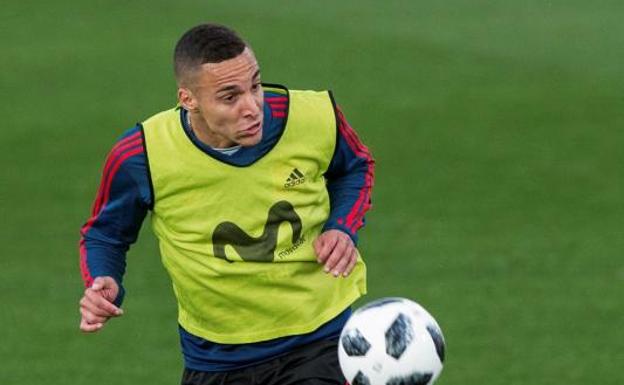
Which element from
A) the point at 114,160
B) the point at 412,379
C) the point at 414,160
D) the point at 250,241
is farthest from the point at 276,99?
the point at 414,160

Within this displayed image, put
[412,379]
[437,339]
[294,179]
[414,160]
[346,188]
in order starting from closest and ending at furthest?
[412,379]
[437,339]
[294,179]
[346,188]
[414,160]

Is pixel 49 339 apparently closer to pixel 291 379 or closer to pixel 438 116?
pixel 291 379

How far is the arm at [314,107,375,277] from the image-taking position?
6.95m

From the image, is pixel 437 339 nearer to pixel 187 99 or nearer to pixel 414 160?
pixel 187 99

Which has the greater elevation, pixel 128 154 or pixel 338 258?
pixel 128 154

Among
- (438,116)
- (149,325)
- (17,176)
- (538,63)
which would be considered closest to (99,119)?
(17,176)

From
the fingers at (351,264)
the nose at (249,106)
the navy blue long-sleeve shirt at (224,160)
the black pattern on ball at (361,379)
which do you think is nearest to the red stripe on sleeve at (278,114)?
the navy blue long-sleeve shirt at (224,160)

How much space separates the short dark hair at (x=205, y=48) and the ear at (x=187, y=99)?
0.14 feet

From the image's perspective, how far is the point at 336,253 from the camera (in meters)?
6.80

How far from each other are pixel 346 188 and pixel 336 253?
48 centimetres

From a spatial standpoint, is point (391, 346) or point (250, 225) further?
point (250, 225)

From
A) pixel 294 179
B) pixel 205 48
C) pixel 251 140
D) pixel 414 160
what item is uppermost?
pixel 205 48

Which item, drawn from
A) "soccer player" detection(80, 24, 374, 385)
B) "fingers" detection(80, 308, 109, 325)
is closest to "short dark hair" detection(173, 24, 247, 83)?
"soccer player" detection(80, 24, 374, 385)

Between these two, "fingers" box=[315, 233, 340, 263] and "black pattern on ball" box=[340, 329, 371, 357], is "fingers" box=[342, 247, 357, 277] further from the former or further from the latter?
"black pattern on ball" box=[340, 329, 371, 357]
